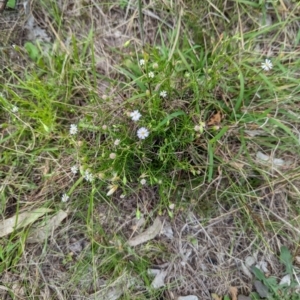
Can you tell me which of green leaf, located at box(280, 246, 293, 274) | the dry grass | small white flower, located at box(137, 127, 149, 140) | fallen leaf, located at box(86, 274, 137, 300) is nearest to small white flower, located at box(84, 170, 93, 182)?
the dry grass

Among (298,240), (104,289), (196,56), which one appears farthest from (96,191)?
(298,240)

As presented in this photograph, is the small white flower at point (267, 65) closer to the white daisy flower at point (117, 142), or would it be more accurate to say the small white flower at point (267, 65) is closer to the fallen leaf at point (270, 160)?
the fallen leaf at point (270, 160)

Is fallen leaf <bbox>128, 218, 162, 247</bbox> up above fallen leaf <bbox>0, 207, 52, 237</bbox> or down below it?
below

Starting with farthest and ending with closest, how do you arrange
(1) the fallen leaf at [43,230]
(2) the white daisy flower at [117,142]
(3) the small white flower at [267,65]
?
(1) the fallen leaf at [43,230], (3) the small white flower at [267,65], (2) the white daisy flower at [117,142]

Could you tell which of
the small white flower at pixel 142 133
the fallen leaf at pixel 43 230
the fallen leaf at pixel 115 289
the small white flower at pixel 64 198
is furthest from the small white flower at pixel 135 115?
the fallen leaf at pixel 115 289

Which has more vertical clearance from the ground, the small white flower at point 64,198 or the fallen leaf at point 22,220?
the small white flower at point 64,198

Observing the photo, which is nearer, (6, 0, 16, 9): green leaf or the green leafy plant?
the green leafy plant

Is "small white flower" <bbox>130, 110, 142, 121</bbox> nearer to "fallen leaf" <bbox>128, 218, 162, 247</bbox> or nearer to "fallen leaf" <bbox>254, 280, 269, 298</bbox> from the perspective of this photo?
"fallen leaf" <bbox>128, 218, 162, 247</bbox>

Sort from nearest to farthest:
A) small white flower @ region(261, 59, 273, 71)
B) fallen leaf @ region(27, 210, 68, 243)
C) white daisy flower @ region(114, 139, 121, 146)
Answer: white daisy flower @ region(114, 139, 121, 146)
small white flower @ region(261, 59, 273, 71)
fallen leaf @ region(27, 210, 68, 243)
